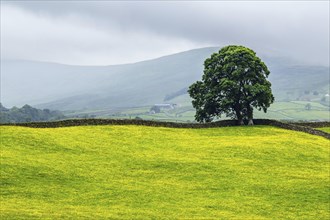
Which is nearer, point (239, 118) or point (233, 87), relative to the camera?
point (233, 87)

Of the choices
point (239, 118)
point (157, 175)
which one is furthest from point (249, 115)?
point (157, 175)

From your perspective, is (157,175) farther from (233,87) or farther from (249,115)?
(249,115)

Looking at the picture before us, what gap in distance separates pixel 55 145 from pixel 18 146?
368 centimetres

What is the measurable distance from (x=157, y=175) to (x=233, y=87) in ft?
119

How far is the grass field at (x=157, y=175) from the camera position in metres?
37.0

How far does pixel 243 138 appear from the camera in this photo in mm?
66438

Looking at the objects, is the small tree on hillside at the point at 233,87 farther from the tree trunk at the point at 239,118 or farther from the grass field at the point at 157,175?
the grass field at the point at 157,175

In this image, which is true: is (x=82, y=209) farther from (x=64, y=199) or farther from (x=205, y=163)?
(x=205, y=163)

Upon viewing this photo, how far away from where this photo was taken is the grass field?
121 ft

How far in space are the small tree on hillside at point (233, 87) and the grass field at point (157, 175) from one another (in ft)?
46.4

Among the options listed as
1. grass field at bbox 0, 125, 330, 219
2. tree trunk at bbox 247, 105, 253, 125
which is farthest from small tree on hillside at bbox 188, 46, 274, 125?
grass field at bbox 0, 125, 330, 219

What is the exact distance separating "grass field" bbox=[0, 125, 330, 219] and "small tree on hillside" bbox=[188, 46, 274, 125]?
1415 cm

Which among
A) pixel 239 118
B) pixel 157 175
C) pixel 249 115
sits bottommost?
pixel 157 175

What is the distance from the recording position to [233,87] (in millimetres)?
80000
